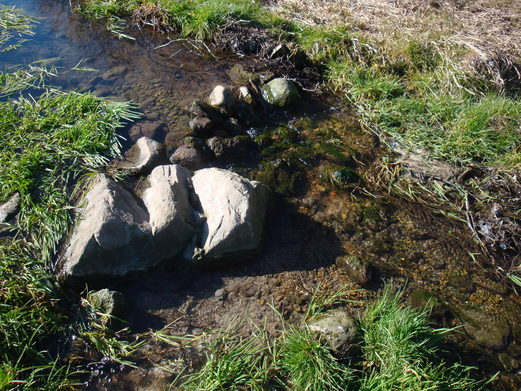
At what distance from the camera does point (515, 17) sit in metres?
7.60

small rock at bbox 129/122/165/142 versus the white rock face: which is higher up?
the white rock face

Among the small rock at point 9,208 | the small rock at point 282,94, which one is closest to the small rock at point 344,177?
the small rock at point 282,94

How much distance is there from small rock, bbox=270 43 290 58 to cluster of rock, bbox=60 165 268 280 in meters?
3.03

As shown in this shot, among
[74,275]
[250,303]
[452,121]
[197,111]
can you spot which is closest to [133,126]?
[197,111]

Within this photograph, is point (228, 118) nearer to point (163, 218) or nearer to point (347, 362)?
point (163, 218)

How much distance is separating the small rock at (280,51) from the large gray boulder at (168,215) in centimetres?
322

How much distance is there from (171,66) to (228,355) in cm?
490

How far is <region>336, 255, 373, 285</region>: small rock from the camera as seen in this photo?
4293mm

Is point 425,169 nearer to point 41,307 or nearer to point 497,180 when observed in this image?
point 497,180

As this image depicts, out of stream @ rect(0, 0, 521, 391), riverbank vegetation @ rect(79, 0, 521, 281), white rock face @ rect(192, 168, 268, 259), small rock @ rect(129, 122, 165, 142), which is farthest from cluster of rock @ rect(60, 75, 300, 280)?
riverbank vegetation @ rect(79, 0, 521, 281)

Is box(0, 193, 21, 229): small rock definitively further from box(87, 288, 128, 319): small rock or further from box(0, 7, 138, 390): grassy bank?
box(87, 288, 128, 319): small rock

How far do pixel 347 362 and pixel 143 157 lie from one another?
3.14m

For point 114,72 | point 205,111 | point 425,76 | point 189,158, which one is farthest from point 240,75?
point 425,76

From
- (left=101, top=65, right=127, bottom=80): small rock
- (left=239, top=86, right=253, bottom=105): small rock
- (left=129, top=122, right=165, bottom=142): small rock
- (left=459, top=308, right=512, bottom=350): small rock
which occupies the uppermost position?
(left=239, top=86, right=253, bottom=105): small rock
